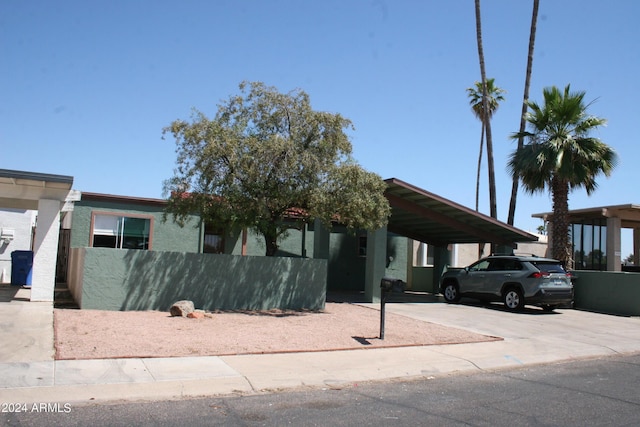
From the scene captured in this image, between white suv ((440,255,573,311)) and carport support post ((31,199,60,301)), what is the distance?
1259 cm

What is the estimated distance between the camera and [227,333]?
1075 cm

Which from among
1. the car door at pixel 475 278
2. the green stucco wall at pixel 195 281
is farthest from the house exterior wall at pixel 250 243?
the green stucco wall at pixel 195 281

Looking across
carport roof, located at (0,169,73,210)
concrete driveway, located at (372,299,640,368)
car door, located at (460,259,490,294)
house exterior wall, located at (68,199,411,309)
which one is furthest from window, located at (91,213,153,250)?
car door, located at (460,259,490,294)

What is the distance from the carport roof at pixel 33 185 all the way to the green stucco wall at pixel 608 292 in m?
16.1

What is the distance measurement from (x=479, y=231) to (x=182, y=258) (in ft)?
36.9

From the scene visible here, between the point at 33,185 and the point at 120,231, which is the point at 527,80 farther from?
the point at 33,185

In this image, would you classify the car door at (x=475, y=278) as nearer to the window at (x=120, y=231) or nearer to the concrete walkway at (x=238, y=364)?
the concrete walkway at (x=238, y=364)

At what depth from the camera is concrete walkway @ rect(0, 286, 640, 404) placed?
682 cm

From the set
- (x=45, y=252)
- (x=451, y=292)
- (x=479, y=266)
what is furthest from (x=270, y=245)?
(x=479, y=266)

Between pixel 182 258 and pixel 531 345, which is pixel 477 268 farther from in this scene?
pixel 182 258

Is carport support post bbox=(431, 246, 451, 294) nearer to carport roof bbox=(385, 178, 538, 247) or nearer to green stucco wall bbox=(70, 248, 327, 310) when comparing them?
carport roof bbox=(385, 178, 538, 247)

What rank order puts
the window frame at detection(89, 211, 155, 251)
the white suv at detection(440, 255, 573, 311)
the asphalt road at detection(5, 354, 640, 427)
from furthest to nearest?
the window frame at detection(89, 211, 155, 251) → the white suv at detection(440, 255, 573, 311) → the asphalt road at detection(5, 354, 640, 427)

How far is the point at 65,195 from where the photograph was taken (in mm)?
13492

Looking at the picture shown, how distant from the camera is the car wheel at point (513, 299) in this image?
16.7 meters
